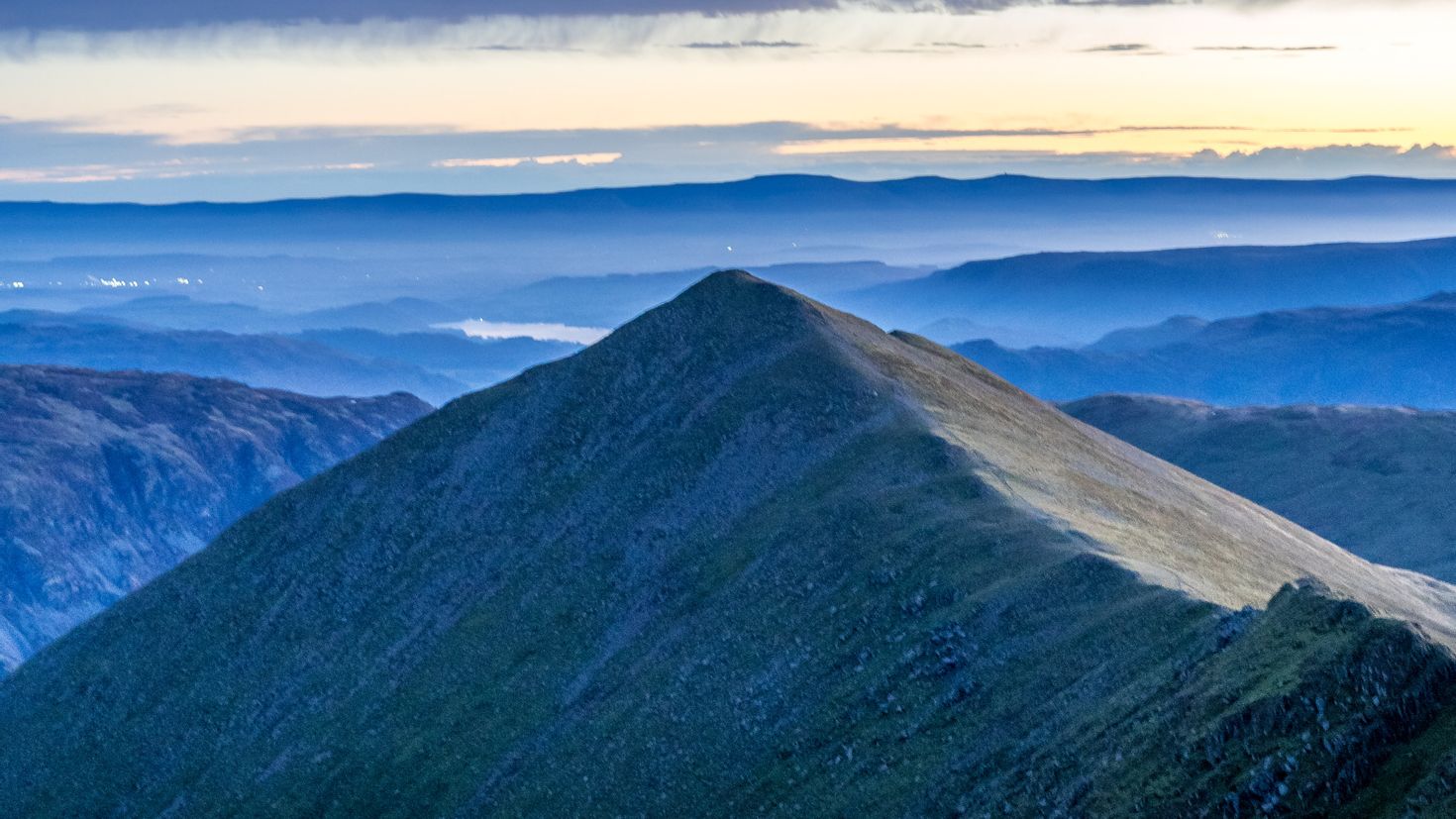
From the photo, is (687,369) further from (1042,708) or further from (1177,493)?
(1042,708)

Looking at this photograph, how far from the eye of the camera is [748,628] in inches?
3856

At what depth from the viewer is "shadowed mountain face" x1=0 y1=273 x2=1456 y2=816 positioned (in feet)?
198

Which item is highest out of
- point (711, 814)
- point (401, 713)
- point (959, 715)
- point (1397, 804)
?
point (1397, 804)

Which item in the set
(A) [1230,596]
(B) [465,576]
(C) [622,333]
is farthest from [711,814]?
(C) [622,333]

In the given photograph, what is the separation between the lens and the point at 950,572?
89.4 m

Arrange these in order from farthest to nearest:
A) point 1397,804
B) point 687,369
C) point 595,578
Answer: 1. point 687,369
2. point 595,578
3. point 1397,804

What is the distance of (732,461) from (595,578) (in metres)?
13.4

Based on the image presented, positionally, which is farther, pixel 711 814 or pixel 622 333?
pixel 622 333

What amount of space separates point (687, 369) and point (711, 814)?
60670 mm

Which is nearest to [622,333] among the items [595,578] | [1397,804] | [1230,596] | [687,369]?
[687,369]

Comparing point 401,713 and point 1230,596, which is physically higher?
point 1230,596

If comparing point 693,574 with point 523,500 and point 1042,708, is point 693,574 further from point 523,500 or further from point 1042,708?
point 1042,708

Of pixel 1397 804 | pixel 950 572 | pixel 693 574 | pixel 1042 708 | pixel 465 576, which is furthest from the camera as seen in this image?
pixel 465 576

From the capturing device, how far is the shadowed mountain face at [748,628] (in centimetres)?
6025
